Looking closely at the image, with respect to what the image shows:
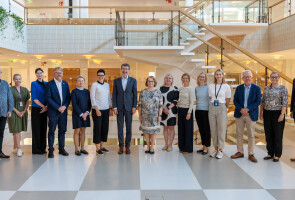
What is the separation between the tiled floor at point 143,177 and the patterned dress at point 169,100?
0.58 m

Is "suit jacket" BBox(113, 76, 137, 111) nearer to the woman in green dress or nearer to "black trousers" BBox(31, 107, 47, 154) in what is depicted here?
"black trousers" BBox(31, 107, 47, 154)

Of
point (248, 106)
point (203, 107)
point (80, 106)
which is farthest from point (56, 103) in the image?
point (248, 106)

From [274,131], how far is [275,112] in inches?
12.1

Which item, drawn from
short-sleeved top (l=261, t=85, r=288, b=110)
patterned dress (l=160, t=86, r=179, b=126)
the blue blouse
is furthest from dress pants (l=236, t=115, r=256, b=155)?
the blue blouse

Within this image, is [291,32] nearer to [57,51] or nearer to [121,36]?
[121,36]

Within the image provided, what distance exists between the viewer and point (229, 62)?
22.3 feet

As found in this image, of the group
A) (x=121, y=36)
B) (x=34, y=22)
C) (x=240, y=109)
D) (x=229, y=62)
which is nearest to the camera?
(x=240, y=109)

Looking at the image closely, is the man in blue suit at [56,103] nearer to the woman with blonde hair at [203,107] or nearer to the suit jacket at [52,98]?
the suit jacket at [52,98]

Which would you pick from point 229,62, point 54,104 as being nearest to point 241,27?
point 229,62

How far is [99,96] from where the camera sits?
4.54 metres

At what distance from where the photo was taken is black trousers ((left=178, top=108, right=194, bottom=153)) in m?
4.73

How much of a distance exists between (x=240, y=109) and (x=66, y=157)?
296 cm

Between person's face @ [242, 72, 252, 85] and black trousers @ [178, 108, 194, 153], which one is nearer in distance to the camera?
person's face @ [242, 72, 252, 85]

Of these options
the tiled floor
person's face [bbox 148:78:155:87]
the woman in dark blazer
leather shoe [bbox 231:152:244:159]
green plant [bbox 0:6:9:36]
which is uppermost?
green plant [bbox 0:6:9:36]
